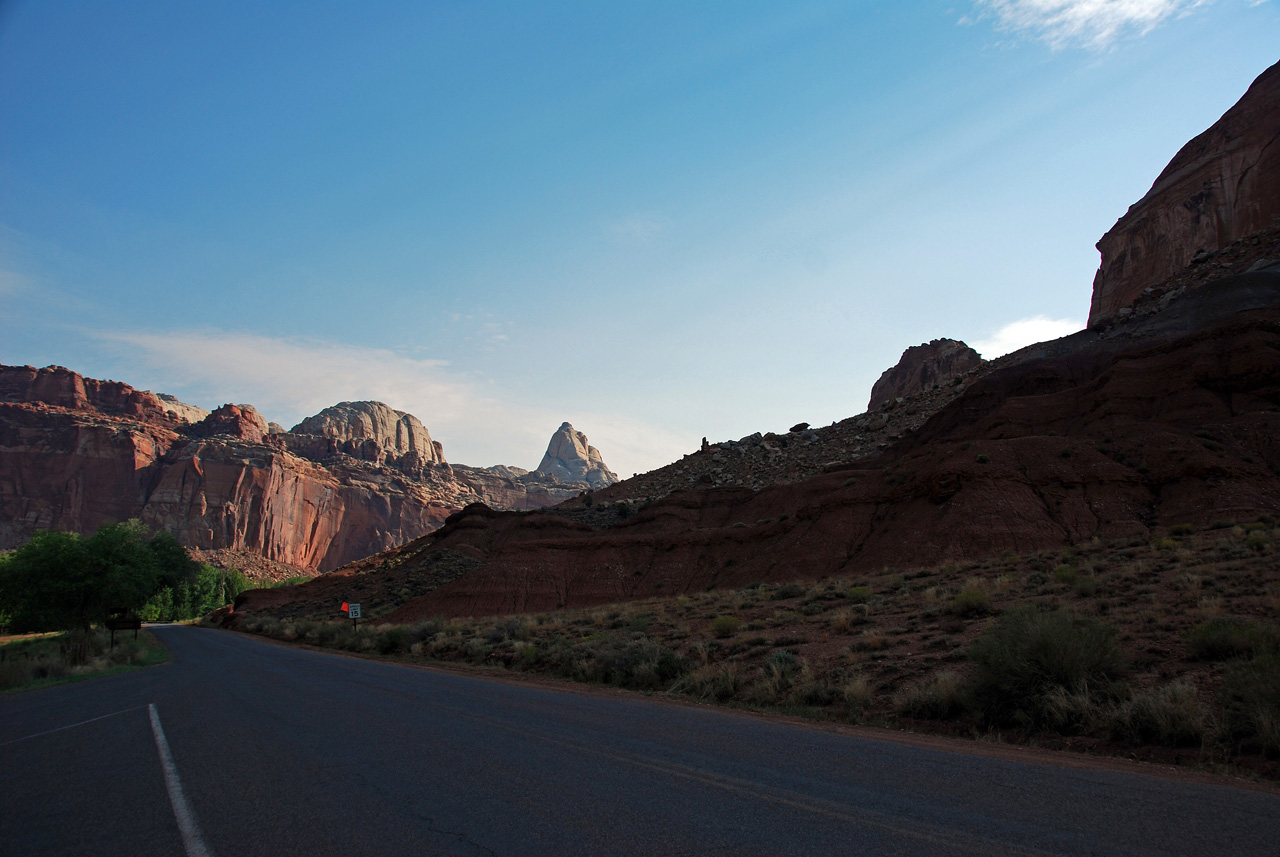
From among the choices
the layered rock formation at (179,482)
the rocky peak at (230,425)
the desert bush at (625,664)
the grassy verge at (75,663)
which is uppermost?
the rocky peak at (230,425)

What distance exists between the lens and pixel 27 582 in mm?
42562

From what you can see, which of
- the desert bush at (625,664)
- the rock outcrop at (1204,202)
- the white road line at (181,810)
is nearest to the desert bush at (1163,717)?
the desert bush at (625,664)

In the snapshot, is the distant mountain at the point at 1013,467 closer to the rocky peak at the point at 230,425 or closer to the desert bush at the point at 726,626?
the desert bush at the point at 726,626

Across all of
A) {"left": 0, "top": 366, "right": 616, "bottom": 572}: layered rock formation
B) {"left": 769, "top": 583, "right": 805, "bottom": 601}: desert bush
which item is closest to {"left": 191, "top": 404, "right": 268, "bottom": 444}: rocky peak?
{"left": 0, "top": 366, "right": 616, "bottom": 572}: layered rock formation

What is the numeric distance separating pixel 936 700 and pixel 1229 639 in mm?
4255

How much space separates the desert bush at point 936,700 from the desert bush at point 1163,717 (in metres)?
2.21

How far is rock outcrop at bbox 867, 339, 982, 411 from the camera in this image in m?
86.7

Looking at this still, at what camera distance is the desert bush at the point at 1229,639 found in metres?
9.02

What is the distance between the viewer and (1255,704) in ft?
25.0

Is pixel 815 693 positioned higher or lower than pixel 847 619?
lower

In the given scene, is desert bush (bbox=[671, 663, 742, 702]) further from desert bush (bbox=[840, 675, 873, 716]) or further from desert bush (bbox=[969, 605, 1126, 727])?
desert bush (bbox=[969, 605, 1126, 727])

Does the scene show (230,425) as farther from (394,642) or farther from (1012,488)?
(1012,488)

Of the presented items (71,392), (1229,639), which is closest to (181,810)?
(1229,639)

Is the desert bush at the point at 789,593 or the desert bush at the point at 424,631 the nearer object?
the desert bush at the point at 789,593
